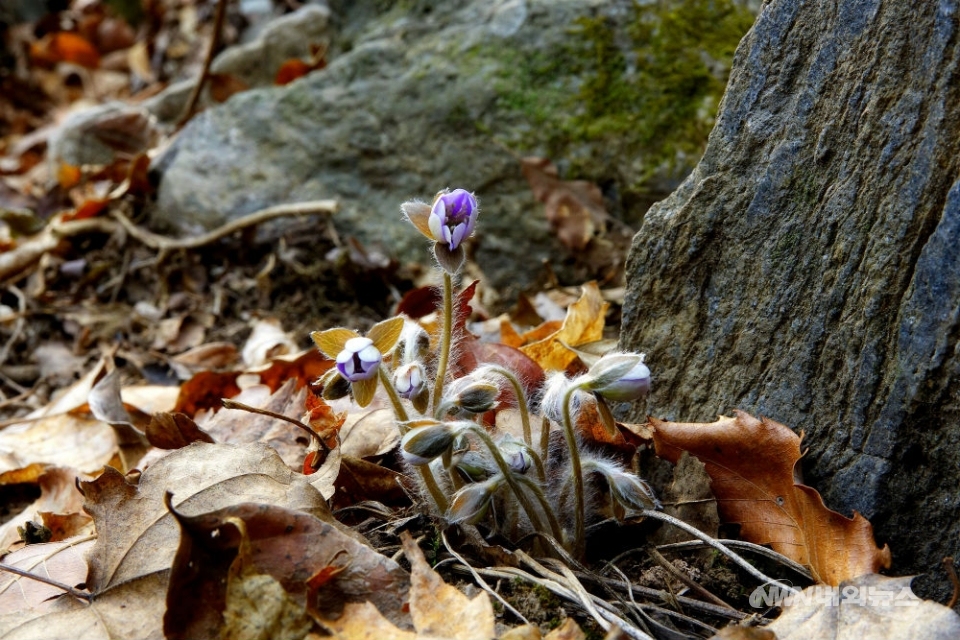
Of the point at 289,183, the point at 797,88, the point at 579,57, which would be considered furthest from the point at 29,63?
the point at 797,88

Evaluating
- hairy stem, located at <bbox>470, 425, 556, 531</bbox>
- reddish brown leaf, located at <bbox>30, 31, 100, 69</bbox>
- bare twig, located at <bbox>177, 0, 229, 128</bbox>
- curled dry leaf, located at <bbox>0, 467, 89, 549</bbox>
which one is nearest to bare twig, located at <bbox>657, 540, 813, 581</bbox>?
hairy stem, located at <bbox>470, 425, 556, 531</bbox>

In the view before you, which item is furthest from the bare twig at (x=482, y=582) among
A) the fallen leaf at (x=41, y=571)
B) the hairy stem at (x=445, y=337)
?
the fallen leaf at (x=41, y=571)

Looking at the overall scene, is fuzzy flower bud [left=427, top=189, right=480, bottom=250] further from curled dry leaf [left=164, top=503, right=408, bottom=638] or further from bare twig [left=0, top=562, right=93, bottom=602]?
bare twig [left=0, top=562, right=93, bottom=602]

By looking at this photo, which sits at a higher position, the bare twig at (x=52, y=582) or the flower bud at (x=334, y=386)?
the flower bud at (x=334, y=386)

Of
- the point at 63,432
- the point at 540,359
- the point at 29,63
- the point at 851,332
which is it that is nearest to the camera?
the point at 851,332

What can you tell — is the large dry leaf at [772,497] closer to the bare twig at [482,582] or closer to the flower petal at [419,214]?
the bare twig at [482,582]

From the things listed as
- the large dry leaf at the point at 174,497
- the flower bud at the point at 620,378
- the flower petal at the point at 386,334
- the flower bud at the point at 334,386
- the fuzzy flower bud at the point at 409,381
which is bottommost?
the large dry leaf at the point at 174,497

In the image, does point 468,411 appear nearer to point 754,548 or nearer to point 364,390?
point 364,390

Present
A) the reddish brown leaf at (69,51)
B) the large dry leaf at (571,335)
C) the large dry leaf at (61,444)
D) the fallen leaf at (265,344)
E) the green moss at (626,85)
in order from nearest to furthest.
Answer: the large dry leaf at (571,335) → the large dry leaf at (61,444) → the fallen leaf at (265,344) → the green moss at (626,85) → the reddish brown leaf at (69,51)

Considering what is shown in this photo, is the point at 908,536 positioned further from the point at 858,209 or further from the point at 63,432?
the point at 63,432
